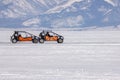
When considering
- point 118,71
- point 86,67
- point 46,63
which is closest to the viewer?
point 118,71

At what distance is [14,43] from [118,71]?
3039 centimetres

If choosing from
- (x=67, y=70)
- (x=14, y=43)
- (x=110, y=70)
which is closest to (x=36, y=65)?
(x=67, y=70)

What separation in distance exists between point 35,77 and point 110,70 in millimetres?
4982

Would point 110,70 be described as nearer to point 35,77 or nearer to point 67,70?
point 67,70

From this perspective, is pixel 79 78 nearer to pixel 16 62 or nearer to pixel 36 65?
pixel 36 65

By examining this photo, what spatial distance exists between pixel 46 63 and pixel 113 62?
4.33 meters

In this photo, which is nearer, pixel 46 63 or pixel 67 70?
pixel 67 70

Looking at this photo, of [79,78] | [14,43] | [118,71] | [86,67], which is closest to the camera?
[79,78]

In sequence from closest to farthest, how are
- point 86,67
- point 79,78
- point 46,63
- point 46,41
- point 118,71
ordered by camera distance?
point 79,78, point 118,71, point 86,67, point 46,63, point 46,41

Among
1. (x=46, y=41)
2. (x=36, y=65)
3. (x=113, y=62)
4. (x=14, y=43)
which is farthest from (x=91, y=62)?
(x=46, y=41)

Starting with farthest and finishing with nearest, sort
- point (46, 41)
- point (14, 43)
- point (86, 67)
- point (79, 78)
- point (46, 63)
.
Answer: point (46, 41), point (14, 43), point (46, 63), point (86, 67), point (79, 78)

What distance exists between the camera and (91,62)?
30.9 m

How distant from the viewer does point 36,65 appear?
28906mm

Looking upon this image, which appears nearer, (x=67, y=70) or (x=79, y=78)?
(x=79, y=78)
